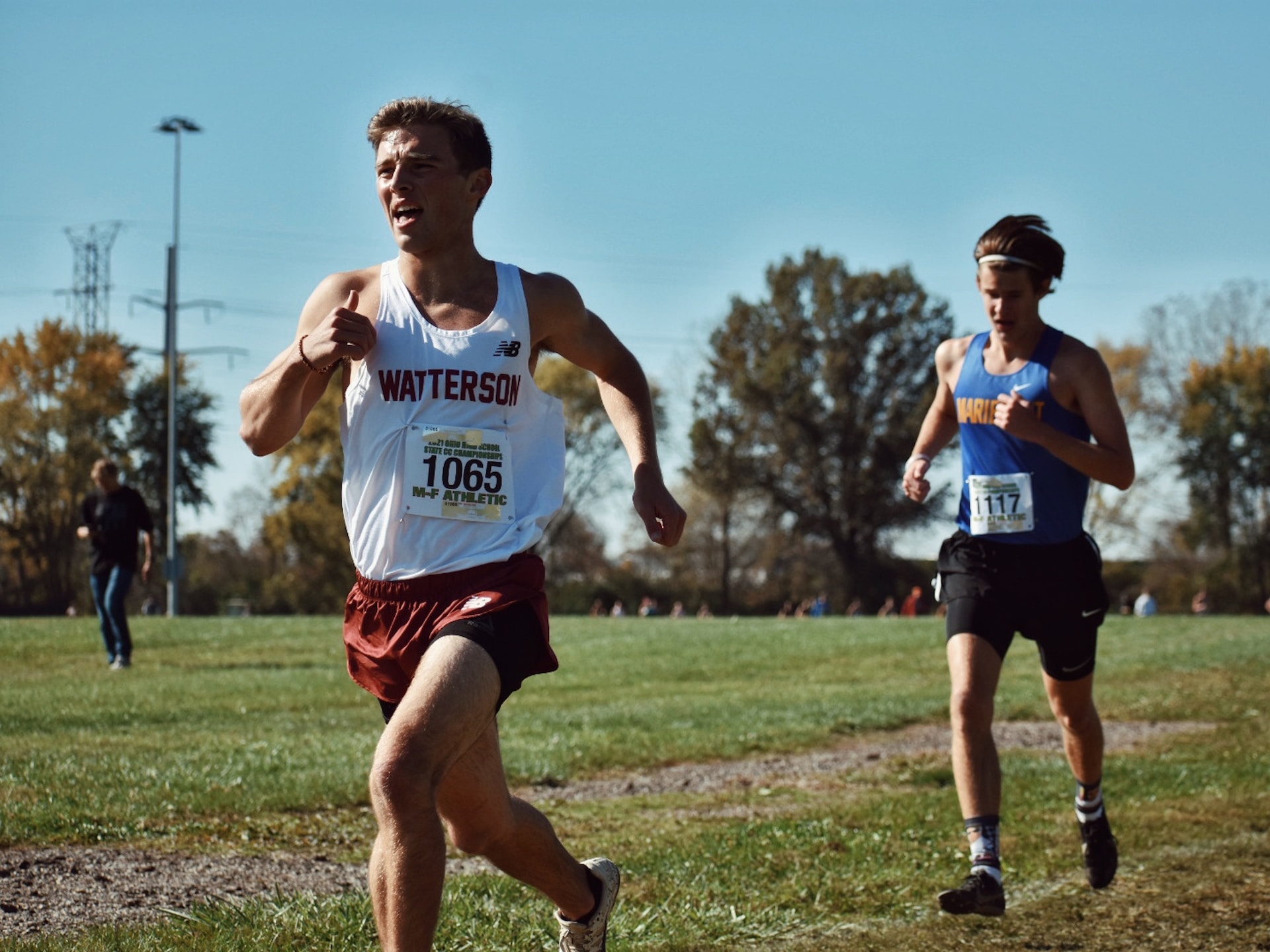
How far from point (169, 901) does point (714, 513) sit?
60.8m

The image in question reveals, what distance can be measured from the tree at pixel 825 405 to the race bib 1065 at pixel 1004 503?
5403 centimetres

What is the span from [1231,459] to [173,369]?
41239mm

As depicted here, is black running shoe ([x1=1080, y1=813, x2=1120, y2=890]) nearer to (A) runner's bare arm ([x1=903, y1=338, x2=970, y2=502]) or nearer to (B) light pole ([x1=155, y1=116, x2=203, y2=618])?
(A) runner's bare arm ([x1=903, y1=338, x2=970, y2=502])

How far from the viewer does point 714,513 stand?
65500 mm

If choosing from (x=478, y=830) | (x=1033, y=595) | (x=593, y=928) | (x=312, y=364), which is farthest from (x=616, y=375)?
(x=1033, y=595)

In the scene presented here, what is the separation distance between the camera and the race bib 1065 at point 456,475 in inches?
150

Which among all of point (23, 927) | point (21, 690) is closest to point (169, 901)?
point (23, 927)

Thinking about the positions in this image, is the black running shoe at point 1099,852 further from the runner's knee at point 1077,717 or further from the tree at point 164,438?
the tree at point 164,438

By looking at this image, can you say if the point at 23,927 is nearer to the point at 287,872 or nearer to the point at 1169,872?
the point at 287,872

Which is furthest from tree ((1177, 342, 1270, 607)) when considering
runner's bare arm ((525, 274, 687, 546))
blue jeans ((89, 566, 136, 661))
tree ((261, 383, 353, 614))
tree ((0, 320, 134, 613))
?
runner's bare arm ((525, 274, 687, 546))

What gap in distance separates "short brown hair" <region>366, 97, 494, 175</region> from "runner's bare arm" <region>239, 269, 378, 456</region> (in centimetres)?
50

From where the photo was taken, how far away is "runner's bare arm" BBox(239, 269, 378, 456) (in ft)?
12.2

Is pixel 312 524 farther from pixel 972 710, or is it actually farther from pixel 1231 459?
pixel 972 710

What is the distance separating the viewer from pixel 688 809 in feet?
26.0
